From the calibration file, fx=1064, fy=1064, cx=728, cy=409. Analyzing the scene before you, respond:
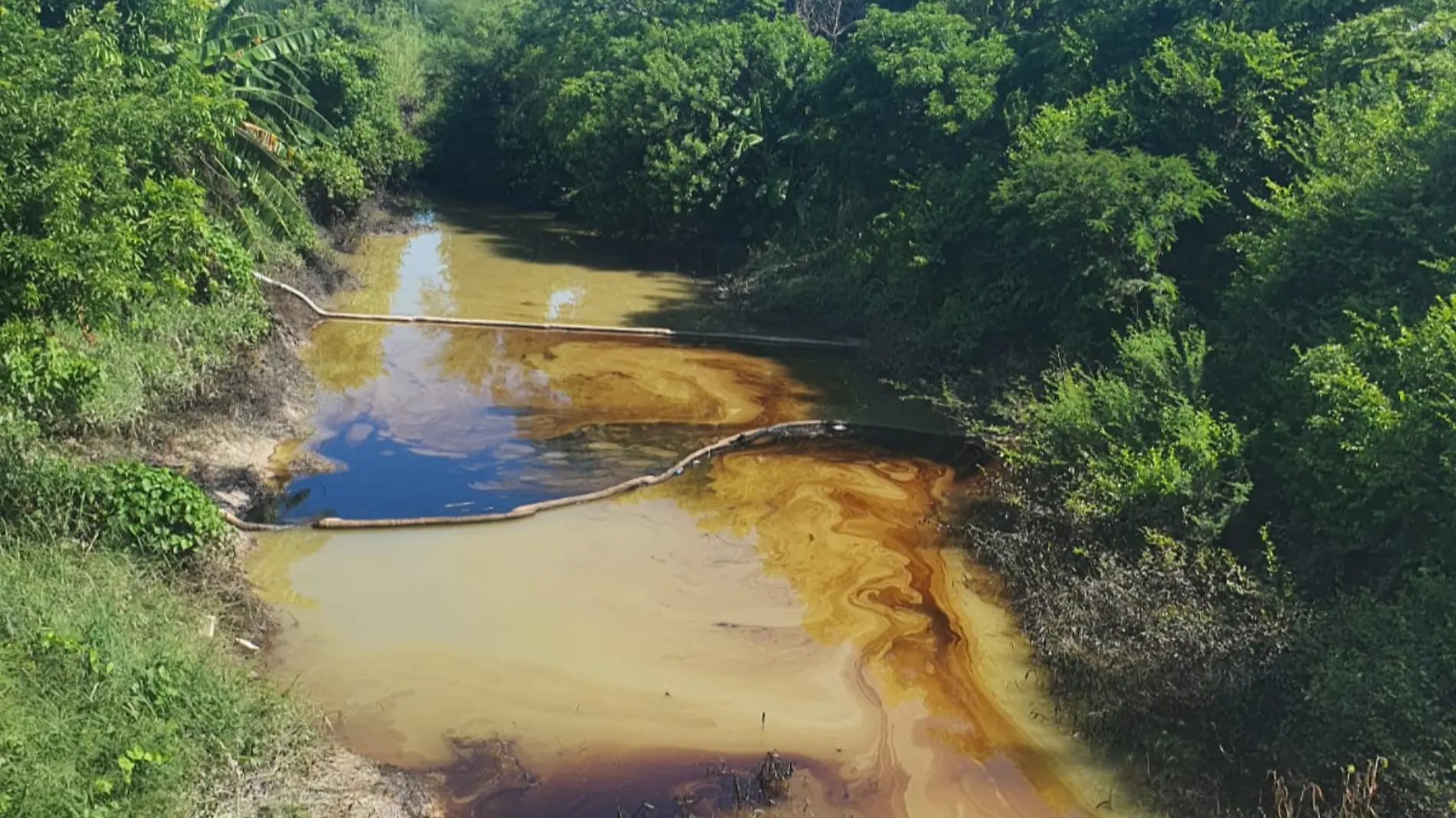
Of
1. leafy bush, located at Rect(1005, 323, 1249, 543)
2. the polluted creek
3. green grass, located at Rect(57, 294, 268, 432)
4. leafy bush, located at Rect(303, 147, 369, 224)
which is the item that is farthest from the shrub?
leafy bush, located at Rect(303, 147, 369, 224)

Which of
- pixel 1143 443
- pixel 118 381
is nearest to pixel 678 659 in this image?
pixel 1143 443

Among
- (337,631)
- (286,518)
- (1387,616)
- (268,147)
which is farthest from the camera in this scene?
(268,147)

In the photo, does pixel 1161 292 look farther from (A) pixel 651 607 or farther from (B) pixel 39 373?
(B) pixel 39 373

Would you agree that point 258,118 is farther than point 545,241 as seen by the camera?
No

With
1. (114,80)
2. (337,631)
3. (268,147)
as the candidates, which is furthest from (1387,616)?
(268,147)

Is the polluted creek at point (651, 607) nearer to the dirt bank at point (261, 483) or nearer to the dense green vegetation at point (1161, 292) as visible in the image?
the dirt bank at point (261, 483)

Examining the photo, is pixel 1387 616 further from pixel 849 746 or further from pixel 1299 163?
pixel 1299 163

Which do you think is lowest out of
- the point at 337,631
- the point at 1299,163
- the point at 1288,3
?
the point at 337,631

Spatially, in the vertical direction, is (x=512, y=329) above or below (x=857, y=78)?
below
